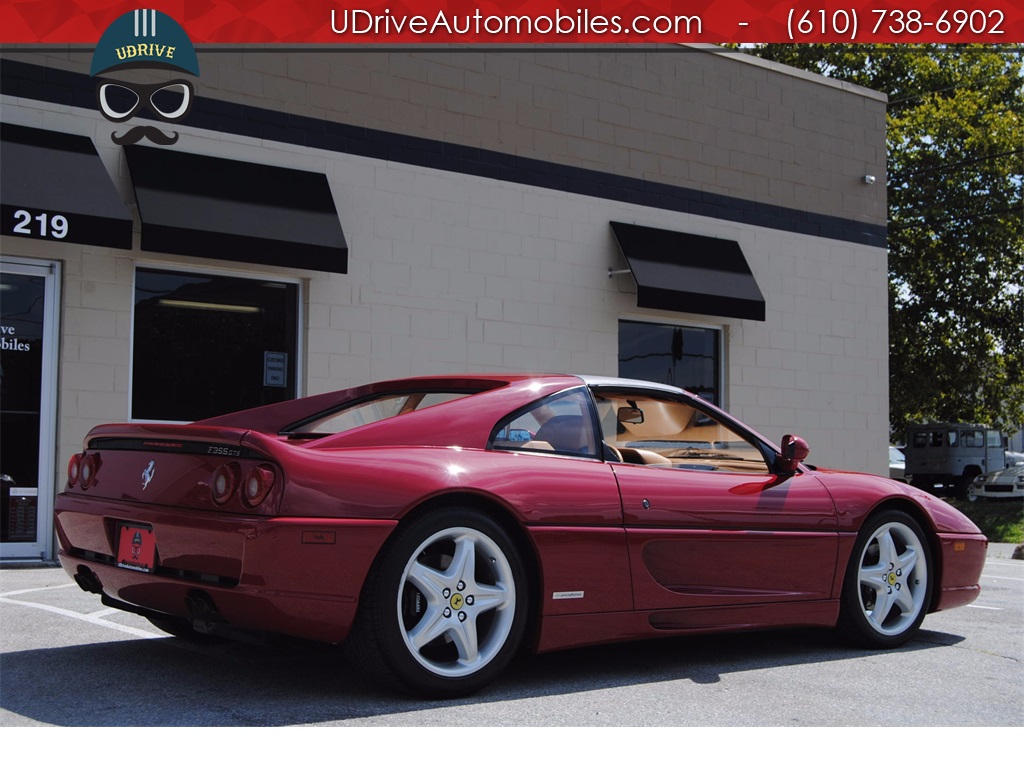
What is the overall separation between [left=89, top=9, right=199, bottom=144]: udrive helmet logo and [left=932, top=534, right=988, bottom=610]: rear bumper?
7213 mm

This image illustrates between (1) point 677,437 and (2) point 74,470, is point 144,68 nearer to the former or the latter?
(2) point 74,470

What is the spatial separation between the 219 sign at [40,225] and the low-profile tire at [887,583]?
6.25 metres

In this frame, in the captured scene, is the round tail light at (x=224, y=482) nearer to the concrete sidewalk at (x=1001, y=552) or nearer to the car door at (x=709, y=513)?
the car door at (x=709, y=513)

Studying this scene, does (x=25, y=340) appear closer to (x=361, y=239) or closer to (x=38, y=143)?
(x=38, y=143)

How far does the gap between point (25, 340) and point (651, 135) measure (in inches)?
289

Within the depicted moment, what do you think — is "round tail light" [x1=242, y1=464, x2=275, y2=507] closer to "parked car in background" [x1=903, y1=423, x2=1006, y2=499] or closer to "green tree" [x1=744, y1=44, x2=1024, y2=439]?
"green tree" [x1=744, y1=44, x2=1024, y2=439]

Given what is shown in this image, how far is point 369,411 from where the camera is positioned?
5.29 meters

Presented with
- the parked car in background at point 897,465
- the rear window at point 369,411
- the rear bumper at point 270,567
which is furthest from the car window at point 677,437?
the parked car in background at point 897,465

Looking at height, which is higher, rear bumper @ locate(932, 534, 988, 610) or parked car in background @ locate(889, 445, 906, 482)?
rear bumper @ locate(932, 534, 988, 610)

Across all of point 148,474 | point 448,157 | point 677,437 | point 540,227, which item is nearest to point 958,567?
point 677,437

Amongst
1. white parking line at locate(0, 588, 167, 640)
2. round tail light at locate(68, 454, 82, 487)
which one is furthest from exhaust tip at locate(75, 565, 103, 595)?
white parking line at locate(0, 588, 167, 640)

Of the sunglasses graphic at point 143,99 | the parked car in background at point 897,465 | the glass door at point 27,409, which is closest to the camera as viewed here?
the glass door at point 27,409

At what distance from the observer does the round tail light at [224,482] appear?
13.3 ft

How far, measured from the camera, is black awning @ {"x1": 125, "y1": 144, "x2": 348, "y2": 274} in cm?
959
